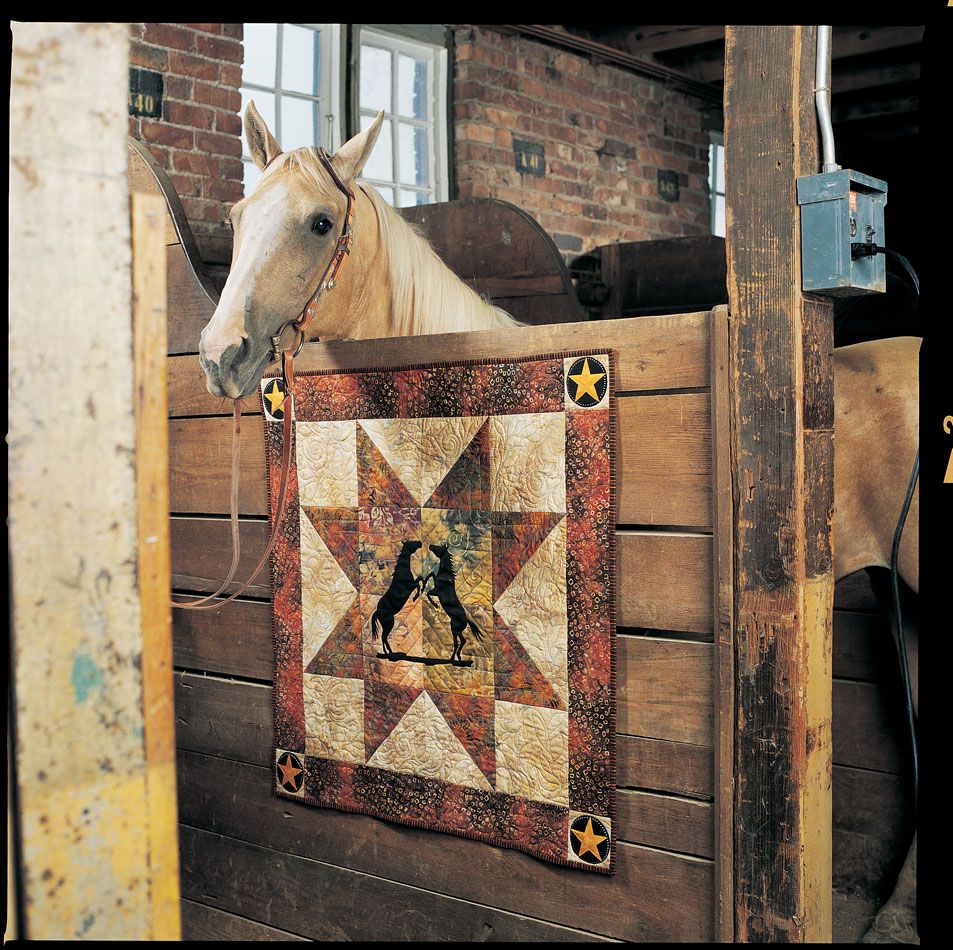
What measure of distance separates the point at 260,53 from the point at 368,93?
55 centimetres

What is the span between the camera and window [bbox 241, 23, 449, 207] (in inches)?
159

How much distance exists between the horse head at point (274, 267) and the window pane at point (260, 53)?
6.75ft

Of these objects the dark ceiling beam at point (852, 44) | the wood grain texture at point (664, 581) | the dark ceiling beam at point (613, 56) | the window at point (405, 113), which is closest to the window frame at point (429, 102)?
the window at point (405, 113)

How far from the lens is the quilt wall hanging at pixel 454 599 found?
1.85 metres

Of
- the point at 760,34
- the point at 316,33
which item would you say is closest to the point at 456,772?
the point at 760,34

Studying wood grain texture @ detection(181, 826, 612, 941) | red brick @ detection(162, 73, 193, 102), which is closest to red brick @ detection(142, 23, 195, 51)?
red brick @ detection(162, 73, 193, 102)

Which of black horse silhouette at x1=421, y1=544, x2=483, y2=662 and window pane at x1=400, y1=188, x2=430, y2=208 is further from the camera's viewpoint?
window pane at x1=400, y1=188, x2=430, y2=208

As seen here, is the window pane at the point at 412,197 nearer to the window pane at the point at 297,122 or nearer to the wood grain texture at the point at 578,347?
the window pane at the point at 297,122

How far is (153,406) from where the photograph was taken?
999mm

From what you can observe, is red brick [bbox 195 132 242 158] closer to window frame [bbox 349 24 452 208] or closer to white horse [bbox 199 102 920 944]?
window frame [bbox 349 24 452 208]

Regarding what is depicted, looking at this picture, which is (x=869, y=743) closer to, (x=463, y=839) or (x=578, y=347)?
(x=463, y=839)

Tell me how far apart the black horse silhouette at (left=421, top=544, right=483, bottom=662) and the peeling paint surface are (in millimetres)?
1060

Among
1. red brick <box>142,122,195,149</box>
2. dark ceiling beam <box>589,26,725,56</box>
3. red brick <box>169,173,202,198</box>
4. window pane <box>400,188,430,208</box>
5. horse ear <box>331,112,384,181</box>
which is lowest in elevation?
horse ear <box>331,112,384,181</box>

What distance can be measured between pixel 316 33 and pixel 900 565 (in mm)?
3313
